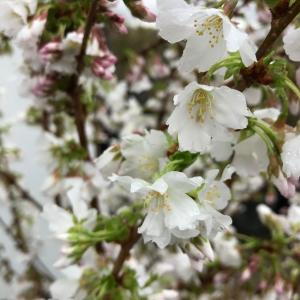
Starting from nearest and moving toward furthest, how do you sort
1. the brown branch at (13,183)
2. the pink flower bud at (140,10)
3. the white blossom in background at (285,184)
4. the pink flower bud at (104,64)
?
the white blossom in background at (285,184) → the pink flower bud at (140,10) → the pink flower bud at (104,64) → the brown branch at (13,183)

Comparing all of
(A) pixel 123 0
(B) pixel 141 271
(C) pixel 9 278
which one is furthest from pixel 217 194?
(C) pixel 9 278

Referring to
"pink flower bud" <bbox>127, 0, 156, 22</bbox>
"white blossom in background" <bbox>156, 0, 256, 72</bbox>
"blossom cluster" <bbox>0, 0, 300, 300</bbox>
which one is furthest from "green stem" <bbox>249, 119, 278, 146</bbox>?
"pink flower bud" <bbox>127, 0, 156, 22</bbox>

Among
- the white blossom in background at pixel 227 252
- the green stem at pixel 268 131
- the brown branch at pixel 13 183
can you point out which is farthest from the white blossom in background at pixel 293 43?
the brown branch at pixel 13 183

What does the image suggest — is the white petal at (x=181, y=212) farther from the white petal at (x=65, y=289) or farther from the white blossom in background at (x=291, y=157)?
the white petal at (x=65, y=289)

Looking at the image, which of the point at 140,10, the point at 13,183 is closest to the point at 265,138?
the point at 140,10

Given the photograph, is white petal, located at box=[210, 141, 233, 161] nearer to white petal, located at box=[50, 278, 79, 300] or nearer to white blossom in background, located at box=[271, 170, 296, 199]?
white blossom in background, located at box=[271, 170, 296, 199]

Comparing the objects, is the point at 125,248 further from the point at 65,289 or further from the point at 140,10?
the point at 140,10
